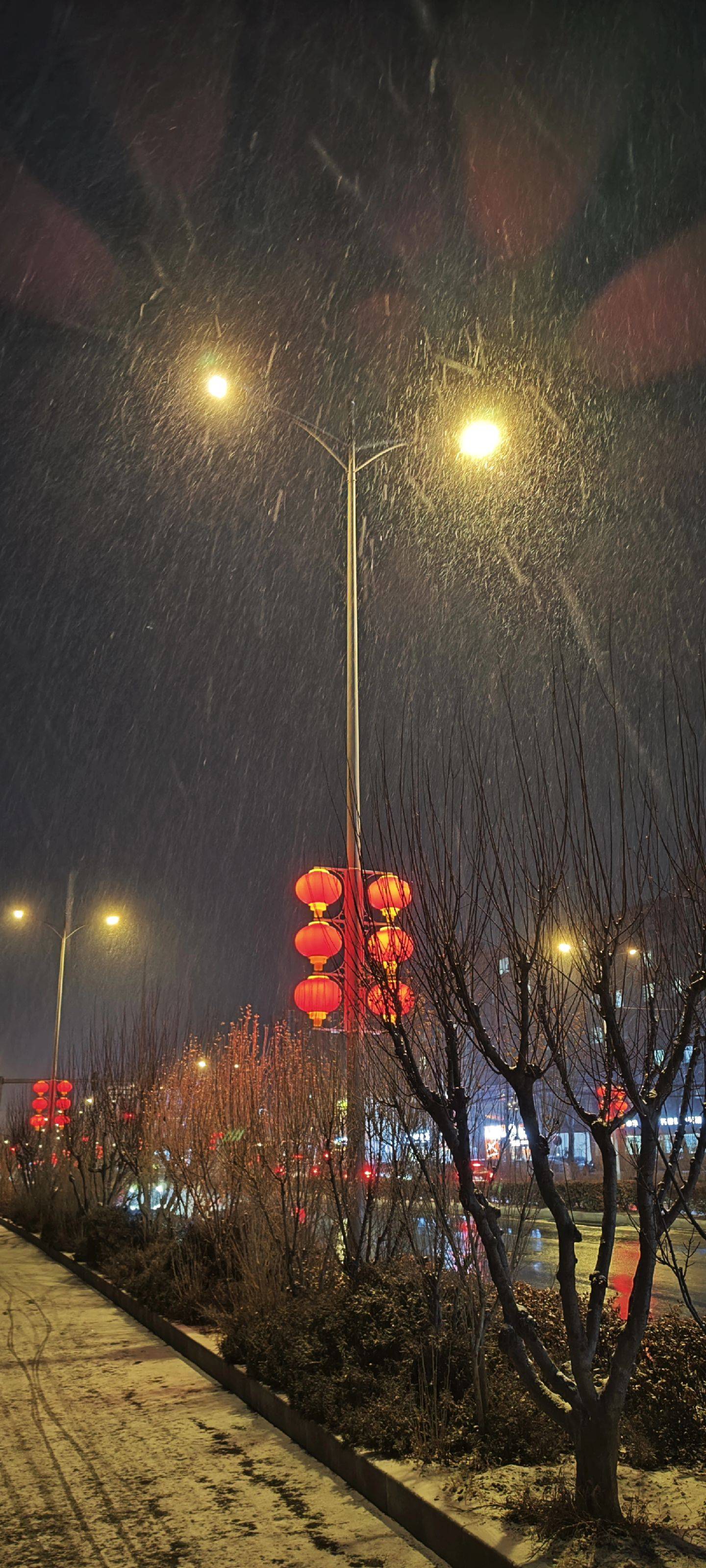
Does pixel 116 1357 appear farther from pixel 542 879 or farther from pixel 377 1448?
pixel 542 879

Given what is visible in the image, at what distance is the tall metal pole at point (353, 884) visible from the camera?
7738mm

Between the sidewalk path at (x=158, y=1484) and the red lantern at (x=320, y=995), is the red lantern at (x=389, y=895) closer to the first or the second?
the red lantern at (x=320, y=995)

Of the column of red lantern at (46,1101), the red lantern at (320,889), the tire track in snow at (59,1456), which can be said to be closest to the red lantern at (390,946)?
the tire track in snow at (59,1456)

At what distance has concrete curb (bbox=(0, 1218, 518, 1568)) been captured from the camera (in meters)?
4.80

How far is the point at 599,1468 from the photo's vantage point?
4844 mm

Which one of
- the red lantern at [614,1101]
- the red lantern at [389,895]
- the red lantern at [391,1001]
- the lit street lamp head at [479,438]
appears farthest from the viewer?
the lit street lamp head at [479,438]

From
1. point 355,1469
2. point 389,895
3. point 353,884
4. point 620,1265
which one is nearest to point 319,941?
point 353,884

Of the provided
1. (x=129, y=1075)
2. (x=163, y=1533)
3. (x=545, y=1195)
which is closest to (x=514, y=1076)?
(x=545, y=1195)

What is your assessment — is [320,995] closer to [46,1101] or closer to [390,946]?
[390,946]

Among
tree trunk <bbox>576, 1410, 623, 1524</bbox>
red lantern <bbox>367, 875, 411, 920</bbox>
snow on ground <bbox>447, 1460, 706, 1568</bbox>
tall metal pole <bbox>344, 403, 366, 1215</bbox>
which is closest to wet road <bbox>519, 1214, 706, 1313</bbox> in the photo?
tall metal pole <bbox>344, 403, 366, 1215</bbox>

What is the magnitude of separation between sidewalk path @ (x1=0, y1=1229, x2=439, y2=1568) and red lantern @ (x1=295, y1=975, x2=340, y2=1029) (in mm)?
3444

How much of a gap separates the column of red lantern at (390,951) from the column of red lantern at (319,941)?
9.09 feet

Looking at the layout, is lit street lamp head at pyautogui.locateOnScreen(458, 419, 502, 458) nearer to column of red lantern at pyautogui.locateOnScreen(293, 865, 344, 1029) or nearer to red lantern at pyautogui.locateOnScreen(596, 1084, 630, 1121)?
column of red lantern at pyautogui.locateOnScreen(293, 865, 344, 1029)

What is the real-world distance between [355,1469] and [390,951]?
2.90 meters
